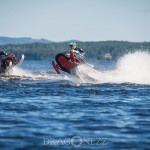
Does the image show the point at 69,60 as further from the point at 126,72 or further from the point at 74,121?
the point at 74,121

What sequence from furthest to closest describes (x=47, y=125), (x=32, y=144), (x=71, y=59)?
1. (x=71, y=59)
2. (x=47, y=125)
3. (x=32, y=144)

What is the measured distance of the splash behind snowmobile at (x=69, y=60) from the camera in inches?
1099

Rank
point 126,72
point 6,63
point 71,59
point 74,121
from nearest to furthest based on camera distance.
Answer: point 74,121
point 71,59
point 126,72
point 6,63

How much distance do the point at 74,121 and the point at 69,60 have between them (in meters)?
15.3

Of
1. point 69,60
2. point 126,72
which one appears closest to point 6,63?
point 69,60

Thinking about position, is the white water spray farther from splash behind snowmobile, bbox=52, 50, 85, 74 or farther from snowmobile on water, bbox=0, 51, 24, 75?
snowmobile on water, bbox=0, 51, 24, 75

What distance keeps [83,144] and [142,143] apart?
1.45 m

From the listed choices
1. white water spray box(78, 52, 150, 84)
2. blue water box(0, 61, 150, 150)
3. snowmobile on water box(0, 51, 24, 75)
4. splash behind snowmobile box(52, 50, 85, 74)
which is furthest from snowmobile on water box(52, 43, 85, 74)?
blue water box(0, 61, 150, 150)

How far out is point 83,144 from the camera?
34.1 ft

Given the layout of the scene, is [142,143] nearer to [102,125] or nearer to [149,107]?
[102,125]

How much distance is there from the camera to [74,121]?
13.0 m

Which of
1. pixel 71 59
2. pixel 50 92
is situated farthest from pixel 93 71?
pixel 50 92

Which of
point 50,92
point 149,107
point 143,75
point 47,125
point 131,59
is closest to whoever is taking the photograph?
point 47,125

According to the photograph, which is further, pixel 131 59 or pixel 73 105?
pixel 131 59
